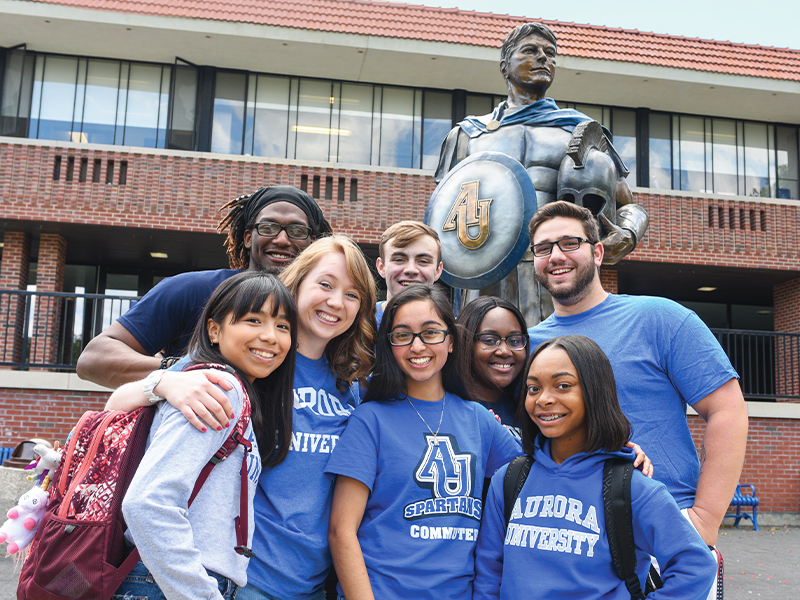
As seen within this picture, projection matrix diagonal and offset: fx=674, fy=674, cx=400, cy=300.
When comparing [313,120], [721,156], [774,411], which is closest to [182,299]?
[774,411]

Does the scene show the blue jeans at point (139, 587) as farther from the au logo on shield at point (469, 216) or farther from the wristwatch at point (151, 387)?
the au logo on shield at point (469, 216)

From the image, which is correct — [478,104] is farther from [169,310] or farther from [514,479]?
[514,479]

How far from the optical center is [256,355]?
72.2 inches

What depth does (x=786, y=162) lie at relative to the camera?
16.0 m

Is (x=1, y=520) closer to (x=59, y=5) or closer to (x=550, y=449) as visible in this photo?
(x=550, y=449)

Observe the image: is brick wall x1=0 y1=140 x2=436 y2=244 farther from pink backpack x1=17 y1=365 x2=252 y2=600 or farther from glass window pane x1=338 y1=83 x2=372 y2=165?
pink backpack x1=17 y1=365 x2=252 y2=600

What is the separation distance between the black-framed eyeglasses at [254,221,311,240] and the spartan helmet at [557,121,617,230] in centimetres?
190

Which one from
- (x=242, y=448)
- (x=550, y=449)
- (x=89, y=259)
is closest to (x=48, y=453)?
(x=242, y=448)

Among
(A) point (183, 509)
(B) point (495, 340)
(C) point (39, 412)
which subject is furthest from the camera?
(C) point (39, 412)

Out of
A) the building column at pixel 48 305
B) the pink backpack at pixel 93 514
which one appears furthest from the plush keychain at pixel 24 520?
the building column at pixel 48 305

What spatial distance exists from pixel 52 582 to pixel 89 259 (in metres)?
15.6

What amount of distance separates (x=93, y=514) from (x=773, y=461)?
494 inches

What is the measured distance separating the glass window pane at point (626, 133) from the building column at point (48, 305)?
1221cm

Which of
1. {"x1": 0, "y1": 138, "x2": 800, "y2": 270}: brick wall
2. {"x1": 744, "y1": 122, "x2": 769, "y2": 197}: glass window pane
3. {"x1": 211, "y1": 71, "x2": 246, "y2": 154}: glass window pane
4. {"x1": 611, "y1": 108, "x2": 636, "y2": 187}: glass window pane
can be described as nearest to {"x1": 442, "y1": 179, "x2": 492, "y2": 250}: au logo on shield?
{"x1": 0, "y1": 138, "x2": 800, "y2": 270}: brick wall
